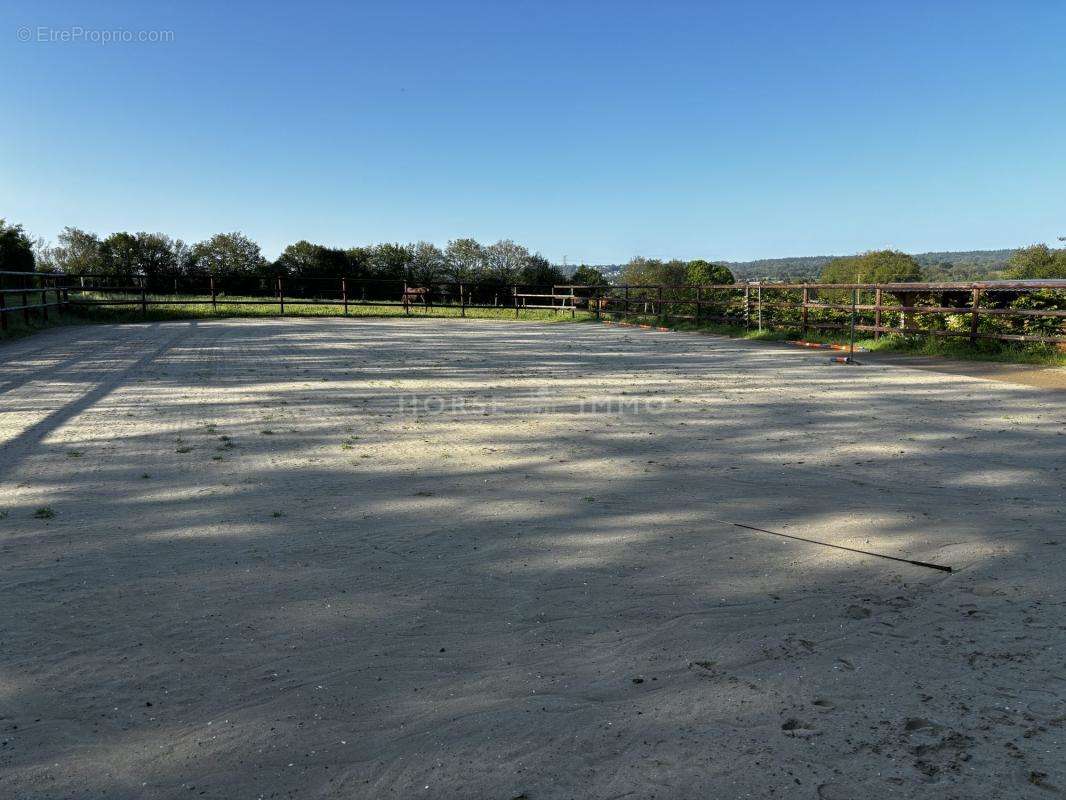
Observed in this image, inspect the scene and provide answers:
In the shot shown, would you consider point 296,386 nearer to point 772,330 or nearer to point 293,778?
point 293,778

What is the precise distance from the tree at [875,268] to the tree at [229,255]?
203ft

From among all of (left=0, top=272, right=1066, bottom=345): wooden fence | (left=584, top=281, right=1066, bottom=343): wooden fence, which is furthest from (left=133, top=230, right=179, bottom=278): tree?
(left=584, top=281, right=1066, bottom=343): wooden fence

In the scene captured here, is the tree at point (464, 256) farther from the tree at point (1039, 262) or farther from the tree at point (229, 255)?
the tree at point (1039, 262)

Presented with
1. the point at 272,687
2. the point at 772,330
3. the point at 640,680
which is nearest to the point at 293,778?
the point at 272,687

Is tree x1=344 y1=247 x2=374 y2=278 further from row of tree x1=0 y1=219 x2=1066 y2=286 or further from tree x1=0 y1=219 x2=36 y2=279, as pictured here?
tree x1=0 y1=219 x2=36 y2=279

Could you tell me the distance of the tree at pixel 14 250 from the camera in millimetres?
33156

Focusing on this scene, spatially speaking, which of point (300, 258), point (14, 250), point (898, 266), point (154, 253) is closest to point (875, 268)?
point (898, 266)

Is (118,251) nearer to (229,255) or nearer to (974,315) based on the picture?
(229,255)

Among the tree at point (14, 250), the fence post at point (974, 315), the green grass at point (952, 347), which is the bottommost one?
the green grass at point (952, 347)

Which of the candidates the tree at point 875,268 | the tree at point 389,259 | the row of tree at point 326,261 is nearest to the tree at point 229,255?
the row of tree at point 326,261

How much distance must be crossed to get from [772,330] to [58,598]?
16248 millimetres

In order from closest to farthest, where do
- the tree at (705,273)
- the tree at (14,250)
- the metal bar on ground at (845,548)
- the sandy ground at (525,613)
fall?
the sandy ground at (525,613), the metal bar on ground at (845,548), the tree at (14,250), the tree at (705,273)

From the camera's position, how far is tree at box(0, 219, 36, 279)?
3316 cm

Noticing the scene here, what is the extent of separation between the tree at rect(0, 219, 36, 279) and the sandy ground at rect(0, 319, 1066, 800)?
3509 cm
